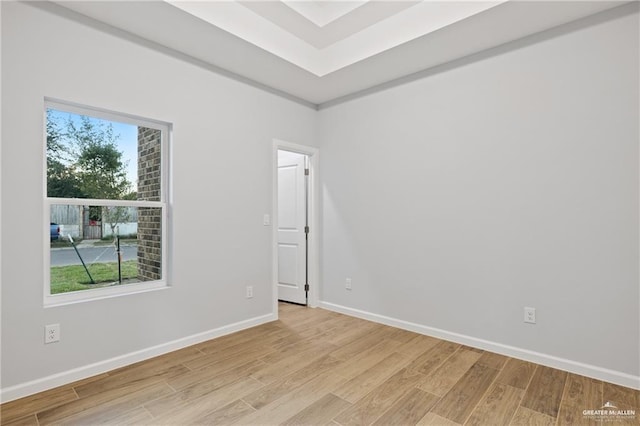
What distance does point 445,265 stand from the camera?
326 cm

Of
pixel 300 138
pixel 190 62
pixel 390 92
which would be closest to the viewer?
pixel 190 62

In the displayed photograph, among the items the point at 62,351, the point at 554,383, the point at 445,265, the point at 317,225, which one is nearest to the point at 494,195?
the point at 445,265

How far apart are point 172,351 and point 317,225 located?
7.17ft

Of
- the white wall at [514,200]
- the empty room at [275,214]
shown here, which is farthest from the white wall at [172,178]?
the white wall at [514,200]

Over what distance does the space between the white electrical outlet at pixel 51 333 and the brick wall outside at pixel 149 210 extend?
0.68 meters

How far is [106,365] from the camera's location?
2.55m

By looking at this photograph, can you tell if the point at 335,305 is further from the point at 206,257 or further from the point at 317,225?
the point at 206,257

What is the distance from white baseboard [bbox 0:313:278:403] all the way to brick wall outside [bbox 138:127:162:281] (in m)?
0.62

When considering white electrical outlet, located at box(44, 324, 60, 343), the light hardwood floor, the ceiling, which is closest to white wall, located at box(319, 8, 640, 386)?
the ceiling

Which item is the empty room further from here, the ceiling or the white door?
the white door

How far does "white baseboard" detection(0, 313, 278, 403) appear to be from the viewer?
218 cm

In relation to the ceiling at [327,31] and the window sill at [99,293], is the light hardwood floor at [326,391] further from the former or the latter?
the ceiling at [327,31]

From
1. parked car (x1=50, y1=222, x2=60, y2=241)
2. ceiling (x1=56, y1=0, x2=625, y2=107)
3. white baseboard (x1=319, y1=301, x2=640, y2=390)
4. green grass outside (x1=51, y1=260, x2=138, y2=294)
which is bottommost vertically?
white baseboard (x1=319, y1=301, x2=640, y2=390)

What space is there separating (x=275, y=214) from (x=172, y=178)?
1.22 metres
